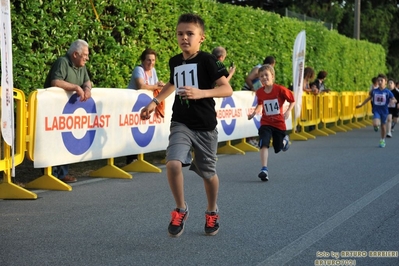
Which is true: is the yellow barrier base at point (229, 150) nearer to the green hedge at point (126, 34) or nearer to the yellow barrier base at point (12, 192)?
the green hedge at point (126, 34)

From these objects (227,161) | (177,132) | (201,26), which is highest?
(201,26)

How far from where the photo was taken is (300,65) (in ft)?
62.7

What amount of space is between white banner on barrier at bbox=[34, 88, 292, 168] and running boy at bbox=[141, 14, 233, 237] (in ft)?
9.65

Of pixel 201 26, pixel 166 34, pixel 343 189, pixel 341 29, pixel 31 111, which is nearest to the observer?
pixel 201 26

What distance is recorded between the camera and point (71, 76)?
10.5 metres

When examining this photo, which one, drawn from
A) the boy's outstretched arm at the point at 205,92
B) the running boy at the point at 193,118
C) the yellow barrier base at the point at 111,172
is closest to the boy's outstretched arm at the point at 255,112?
the yellow barrier base at the point at 111,172

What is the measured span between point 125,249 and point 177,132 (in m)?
1.19

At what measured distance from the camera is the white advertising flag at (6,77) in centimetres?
822

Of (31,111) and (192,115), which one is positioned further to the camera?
(31,111)

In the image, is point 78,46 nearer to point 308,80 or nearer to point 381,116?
point 381,116

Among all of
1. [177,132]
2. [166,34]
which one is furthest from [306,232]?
[166,34]

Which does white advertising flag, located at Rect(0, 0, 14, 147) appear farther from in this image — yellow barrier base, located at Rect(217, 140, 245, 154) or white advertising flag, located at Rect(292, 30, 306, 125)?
white advertising flag, located at Rect(292, 30, 306, 125)

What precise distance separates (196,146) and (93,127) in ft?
13.4

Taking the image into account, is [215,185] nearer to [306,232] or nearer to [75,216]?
[306,232]
